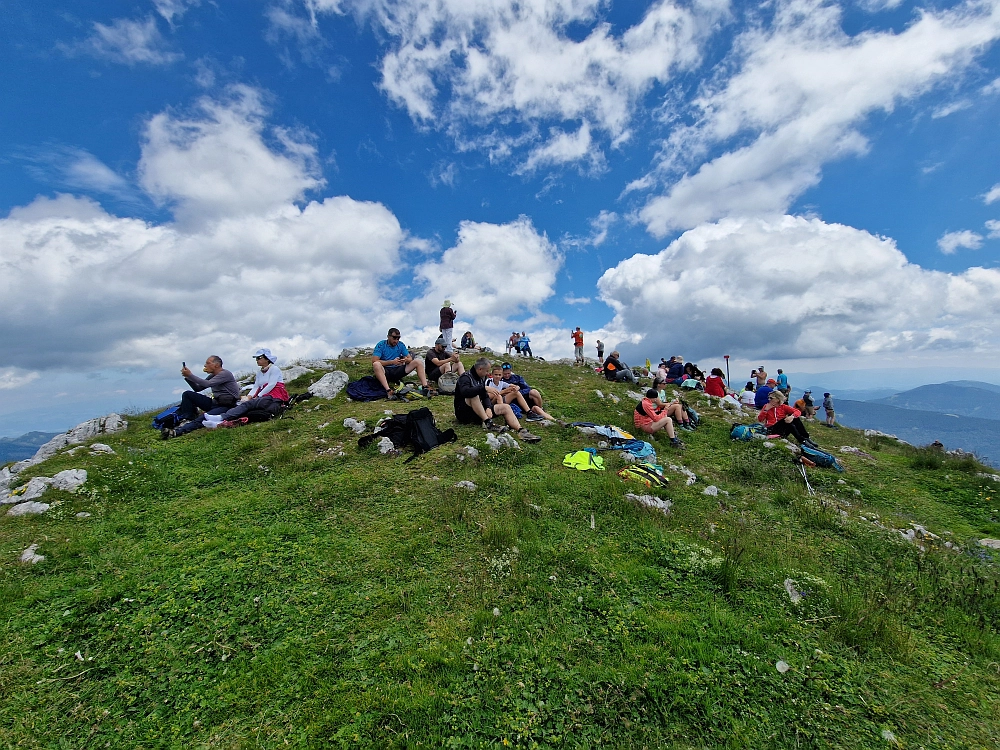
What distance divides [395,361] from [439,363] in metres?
1.54

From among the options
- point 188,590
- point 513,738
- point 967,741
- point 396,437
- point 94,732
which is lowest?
point 967,741

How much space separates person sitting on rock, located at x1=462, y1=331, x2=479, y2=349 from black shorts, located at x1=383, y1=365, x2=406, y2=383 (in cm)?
1439

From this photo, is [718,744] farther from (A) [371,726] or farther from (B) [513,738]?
(A) [371,726]

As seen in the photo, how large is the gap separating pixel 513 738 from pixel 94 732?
147 inches

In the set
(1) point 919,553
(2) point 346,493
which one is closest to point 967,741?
(1) point 919,553

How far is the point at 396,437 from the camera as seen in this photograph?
989 cm

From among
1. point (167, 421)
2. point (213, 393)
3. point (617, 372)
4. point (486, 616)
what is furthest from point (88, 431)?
point (617, 372)

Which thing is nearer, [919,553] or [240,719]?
[240,719]

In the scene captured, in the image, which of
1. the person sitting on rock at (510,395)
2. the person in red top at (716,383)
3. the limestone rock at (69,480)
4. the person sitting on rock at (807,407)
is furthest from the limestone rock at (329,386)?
the person sitting on rock at (807,407)

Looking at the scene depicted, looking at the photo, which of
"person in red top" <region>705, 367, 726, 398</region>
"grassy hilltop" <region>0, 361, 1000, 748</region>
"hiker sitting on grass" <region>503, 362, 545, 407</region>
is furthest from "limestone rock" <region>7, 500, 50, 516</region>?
"person in red top" <region>705, 367, 726, 398</region>

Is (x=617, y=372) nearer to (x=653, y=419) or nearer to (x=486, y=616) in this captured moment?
(x=653, y=419)

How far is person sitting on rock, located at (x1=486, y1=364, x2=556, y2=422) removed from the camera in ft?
38.1

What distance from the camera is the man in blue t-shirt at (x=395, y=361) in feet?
46.0

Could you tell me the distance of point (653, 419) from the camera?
39.9 feet
